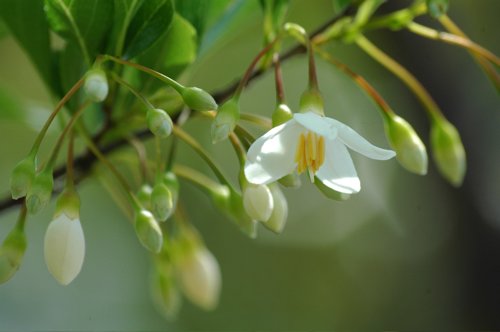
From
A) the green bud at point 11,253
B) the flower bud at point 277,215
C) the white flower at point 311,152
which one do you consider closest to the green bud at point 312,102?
the white flower at point 311,152

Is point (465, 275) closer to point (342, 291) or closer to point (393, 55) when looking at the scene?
point (393, 55)

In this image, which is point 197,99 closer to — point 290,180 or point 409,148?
point 290,180

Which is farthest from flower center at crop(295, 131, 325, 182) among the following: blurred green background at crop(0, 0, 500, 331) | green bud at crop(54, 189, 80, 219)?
blurred green background at crop(0, 0, 500, 331)

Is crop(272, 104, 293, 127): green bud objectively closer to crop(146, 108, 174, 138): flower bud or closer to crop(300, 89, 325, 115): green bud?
crop(300, 89, 325, 115): green bud

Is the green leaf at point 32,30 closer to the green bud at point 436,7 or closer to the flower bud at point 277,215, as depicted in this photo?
the flower bud at point 277,215

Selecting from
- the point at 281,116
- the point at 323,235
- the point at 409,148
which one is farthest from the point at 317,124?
the point at 323,235
